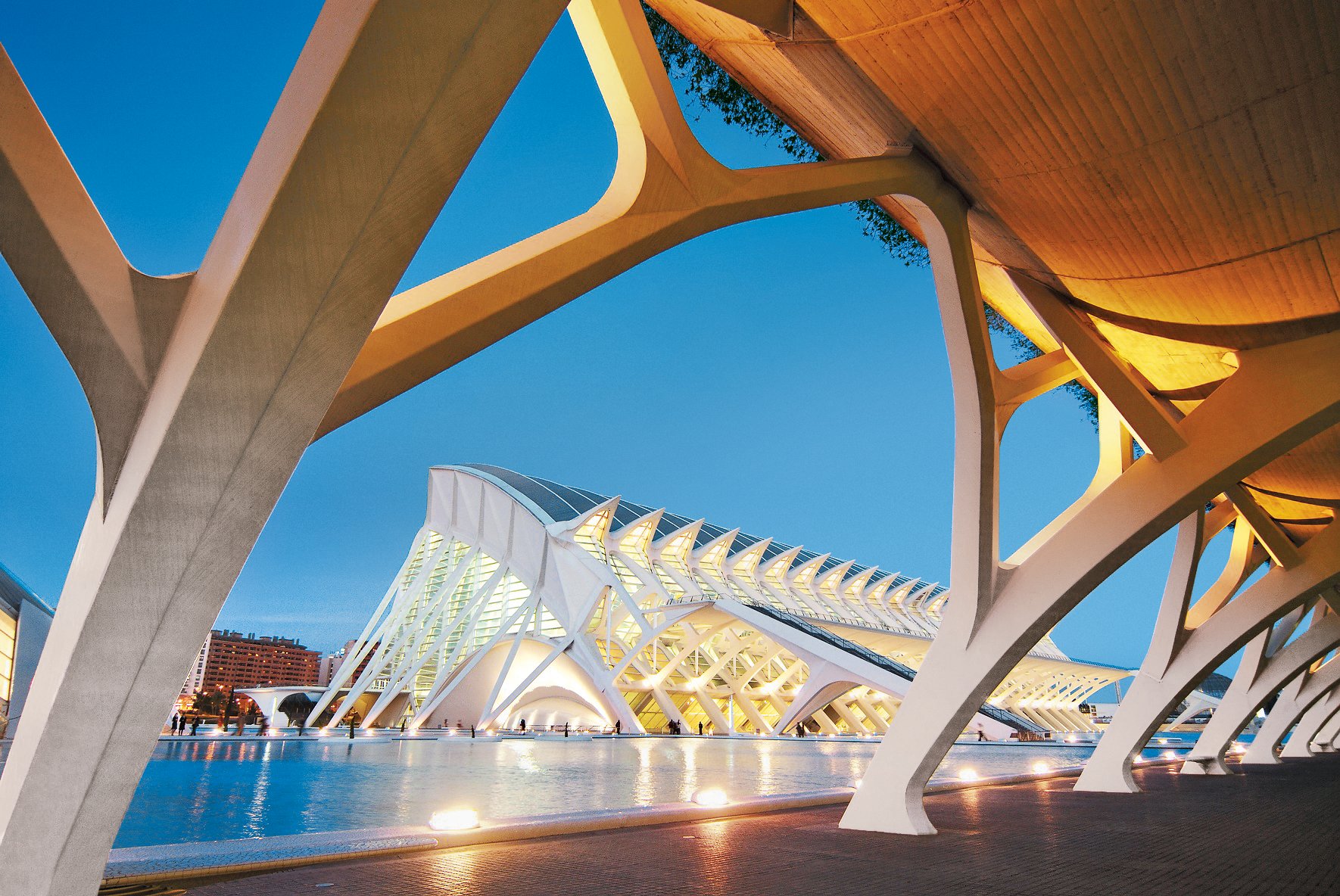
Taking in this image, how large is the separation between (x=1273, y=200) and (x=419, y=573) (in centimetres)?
4724

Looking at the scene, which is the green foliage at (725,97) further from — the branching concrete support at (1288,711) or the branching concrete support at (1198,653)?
the branching concrete support at (1288,711)

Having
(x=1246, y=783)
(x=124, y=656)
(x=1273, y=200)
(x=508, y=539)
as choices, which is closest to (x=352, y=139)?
(x=124, y=656)

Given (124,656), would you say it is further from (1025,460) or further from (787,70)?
(1025,460)

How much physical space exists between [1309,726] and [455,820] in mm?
32145

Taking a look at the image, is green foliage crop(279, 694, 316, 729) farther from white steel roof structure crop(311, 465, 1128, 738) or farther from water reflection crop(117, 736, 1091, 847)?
water reflection crop(117, 736, 1091, 847)

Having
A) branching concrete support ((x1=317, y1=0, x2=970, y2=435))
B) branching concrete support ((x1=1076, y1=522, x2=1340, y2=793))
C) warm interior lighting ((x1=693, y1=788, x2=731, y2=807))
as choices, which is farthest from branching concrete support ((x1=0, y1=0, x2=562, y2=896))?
branching concrete support ((x1=1076, y1=522, x2=1340, y2=793))

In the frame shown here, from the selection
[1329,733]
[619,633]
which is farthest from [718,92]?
[1329,733]

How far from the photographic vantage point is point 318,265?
7.57 feet

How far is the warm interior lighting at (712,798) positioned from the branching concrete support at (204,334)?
6.80 meters

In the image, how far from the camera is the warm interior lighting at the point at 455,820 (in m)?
6.81

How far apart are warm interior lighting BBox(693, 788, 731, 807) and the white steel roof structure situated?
2269 cm

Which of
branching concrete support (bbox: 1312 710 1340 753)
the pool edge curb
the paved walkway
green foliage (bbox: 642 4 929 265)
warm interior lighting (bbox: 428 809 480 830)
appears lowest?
the paved walkway

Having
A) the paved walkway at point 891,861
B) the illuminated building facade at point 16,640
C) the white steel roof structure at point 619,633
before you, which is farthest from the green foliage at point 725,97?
the illuminated building facade at point 16,640

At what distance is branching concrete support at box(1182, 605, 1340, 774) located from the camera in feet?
56.6
